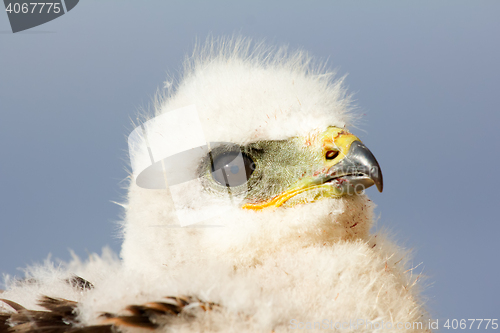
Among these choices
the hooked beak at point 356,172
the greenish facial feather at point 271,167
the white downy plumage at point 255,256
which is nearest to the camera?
the white downy plumage at point 255,256

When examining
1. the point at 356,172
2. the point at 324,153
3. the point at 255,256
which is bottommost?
the point at 255,256

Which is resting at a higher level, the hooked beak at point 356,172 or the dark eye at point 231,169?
the dark eye at point 231,169

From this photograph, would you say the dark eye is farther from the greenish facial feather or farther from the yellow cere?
the yellow cere

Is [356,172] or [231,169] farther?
[231,169]

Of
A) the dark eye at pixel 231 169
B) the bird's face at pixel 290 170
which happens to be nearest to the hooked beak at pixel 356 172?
the bird's face at pixel 290 170

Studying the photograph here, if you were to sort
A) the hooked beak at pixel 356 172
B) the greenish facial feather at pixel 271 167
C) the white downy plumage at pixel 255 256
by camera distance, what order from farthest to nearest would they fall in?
1. the greenish facial feather at pixel 271 167
2. the hooked beak at pixel 356 172
3. the white downy plumage at pixel 255 256

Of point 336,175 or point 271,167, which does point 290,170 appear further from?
point 336,175

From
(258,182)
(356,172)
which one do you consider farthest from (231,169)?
(356,172)

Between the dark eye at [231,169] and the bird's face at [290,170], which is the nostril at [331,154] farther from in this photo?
the dark eye at [231,169]
